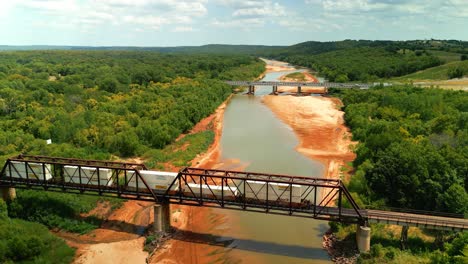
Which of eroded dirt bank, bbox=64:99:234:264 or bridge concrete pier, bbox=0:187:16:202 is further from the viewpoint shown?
bridge concrete pier, bbox=0:187:16:202

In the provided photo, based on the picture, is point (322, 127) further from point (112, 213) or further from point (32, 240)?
point (32, 240)

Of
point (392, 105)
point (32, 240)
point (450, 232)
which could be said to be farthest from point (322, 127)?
point (32, 240)

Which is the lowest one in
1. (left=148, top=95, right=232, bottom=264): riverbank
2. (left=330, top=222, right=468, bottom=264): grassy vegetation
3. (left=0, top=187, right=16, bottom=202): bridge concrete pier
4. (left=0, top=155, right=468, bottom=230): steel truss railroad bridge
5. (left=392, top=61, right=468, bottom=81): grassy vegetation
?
(left=148, top=95, right=232, bottom=264): riverbank

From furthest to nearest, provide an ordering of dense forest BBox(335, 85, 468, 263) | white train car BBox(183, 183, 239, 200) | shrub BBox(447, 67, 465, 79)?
shrub BBox(447, 67, 465, 79), white train car BBox(183, 183, 239, 200), dense forest BBox(335, 85, 468, 263)

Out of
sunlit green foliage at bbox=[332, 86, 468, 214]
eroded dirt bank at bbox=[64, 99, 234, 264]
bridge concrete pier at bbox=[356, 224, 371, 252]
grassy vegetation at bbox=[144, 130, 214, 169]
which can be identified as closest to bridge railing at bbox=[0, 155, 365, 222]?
bridge concrete pier at bbox=[356, 224, 371, 252]

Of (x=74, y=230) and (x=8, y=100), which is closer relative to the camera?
(x=74, y=230)

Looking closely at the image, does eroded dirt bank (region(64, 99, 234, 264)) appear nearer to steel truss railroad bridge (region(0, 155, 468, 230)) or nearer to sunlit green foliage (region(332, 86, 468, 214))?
steel truss railroad bridge (region(0, 155, 468, 230))

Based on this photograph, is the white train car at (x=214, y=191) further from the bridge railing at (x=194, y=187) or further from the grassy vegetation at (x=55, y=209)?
the grassy vegetation at (x=55, y=209)
